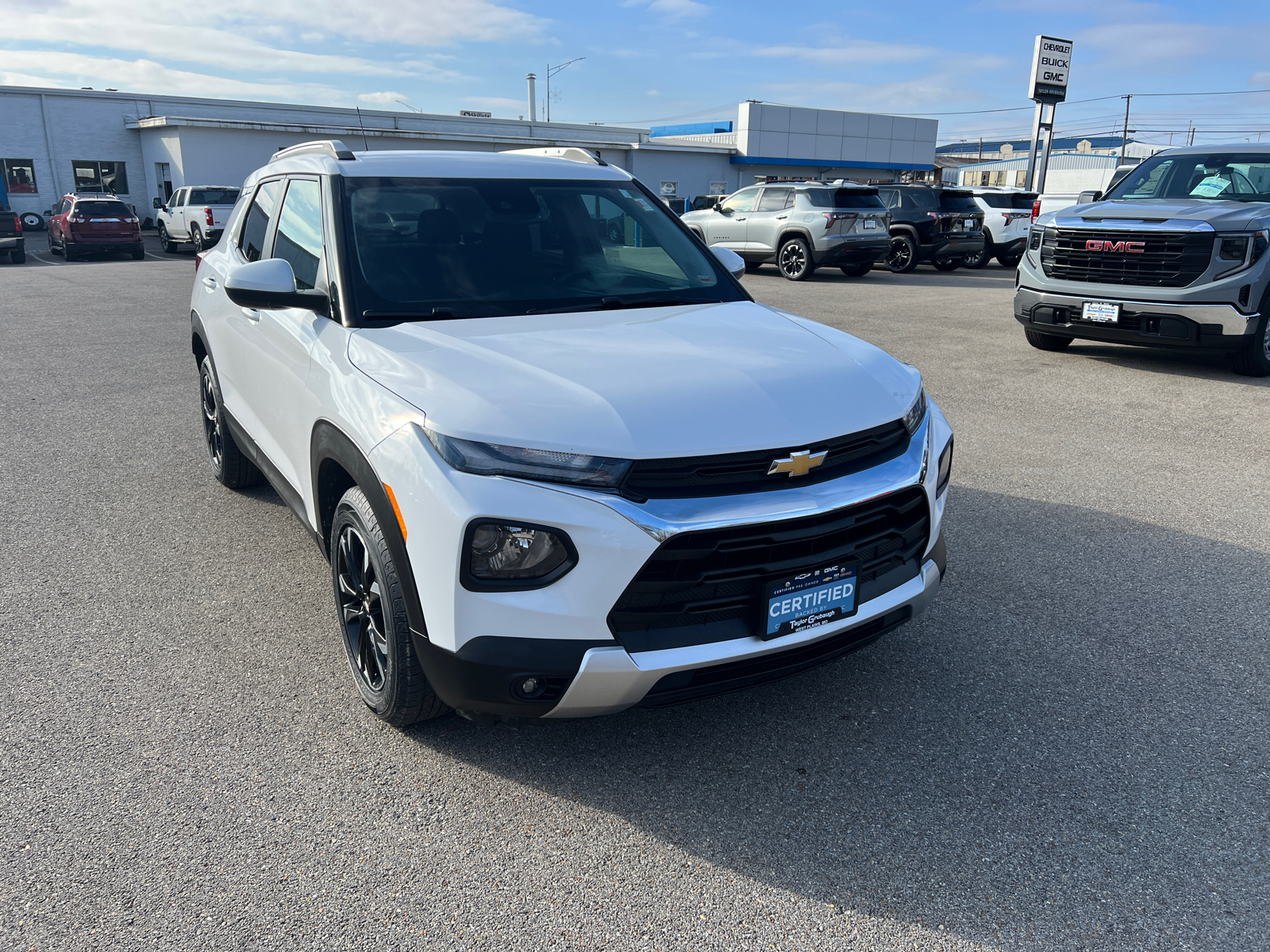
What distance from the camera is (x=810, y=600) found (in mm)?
2635

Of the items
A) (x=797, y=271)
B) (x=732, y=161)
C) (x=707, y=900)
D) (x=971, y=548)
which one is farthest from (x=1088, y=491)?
(x=732, y=161)

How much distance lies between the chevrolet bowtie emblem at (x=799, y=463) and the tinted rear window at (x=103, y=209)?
27.1 meters

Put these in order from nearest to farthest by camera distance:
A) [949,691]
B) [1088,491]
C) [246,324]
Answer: [949,691] → [246,324] → [1088,491]

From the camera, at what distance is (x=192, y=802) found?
2740mm

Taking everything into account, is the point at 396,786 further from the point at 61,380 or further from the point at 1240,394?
the point at 1240,394

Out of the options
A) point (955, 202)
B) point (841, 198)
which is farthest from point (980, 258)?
point (841, 198)

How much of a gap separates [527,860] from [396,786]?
1.71 ft

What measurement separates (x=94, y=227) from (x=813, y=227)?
18.6 meters

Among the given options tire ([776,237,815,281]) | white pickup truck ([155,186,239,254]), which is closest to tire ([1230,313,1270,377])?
tire ([776,237,815,281])

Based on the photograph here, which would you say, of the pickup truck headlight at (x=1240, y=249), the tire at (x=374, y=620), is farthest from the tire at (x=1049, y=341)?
the tire at (x=374, y=620)

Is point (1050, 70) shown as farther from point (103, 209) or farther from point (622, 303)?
point (622, 303)

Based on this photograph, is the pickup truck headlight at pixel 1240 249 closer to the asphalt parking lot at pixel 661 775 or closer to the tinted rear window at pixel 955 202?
the asphalt parking lot at pixel 661 775

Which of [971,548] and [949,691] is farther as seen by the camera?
[971,548]

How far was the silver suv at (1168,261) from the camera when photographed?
8078 mm
